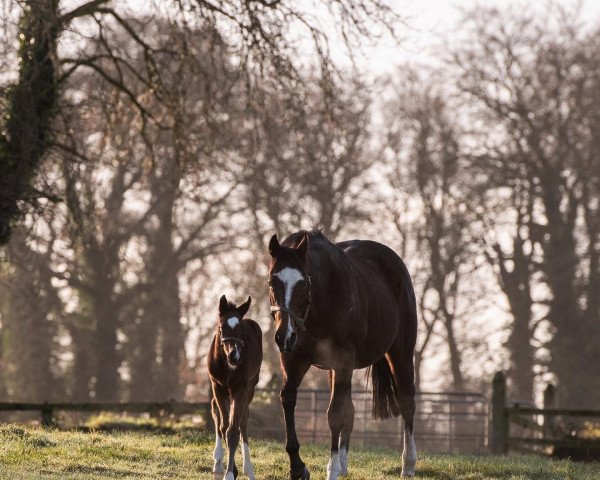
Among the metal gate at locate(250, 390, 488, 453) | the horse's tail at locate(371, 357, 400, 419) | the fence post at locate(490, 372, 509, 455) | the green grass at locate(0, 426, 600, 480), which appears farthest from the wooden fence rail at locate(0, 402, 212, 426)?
the horse's tail at locate(371, 357, 400, 419)

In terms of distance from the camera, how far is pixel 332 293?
37.6ft

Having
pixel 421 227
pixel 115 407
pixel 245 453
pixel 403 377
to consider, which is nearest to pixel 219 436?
pixel 245 453

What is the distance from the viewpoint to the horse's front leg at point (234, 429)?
38.9ft

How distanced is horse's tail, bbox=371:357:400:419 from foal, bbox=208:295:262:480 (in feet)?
4.72

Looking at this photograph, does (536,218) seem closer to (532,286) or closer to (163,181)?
(532,286)

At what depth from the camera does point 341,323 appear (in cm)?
1147

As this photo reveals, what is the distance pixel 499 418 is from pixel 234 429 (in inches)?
403

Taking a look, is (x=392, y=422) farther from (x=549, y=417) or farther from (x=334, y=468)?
(x=334, y=468)

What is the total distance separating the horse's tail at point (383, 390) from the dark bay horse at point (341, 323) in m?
0.01

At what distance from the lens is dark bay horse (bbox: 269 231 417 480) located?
10609 millimetres

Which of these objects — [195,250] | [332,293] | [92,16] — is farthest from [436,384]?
[332,293]

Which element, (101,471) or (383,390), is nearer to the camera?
(101,471)

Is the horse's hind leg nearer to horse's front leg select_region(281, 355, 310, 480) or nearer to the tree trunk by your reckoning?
horse's front leg select_region(281, 355, 310, 480)

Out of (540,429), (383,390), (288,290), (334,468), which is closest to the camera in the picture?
(288,290)
